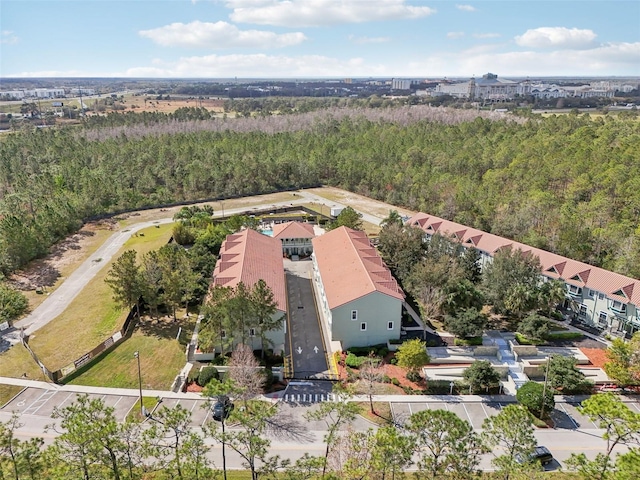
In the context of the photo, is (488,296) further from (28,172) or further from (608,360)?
(28,172)

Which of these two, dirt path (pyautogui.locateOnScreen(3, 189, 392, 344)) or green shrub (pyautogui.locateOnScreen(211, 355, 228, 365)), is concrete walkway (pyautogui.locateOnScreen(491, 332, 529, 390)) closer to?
green shrub (pyautogui.locateOnScreen(211, 355, 228, 365))

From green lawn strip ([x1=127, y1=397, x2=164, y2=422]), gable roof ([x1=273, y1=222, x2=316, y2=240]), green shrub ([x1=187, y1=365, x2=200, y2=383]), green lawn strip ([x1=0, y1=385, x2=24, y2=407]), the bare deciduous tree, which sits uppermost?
gable roof ([x1=273, y1=222, x2=316, y2=240])

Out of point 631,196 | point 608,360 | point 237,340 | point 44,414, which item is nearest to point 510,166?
point 631,196

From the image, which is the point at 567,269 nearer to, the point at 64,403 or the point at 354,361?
the point at 354,361

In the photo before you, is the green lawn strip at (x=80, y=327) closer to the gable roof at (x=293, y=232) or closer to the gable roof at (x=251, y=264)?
the gable roof at (x=251, y=264)

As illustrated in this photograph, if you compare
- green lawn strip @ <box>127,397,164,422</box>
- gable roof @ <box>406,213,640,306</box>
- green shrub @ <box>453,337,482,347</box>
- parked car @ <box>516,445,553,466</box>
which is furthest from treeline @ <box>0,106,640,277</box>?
green lawn strip @ <box>127,397,164,422</box>

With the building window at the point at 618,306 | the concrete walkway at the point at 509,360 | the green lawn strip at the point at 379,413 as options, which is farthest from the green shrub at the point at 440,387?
the building window at the point at 618,306
